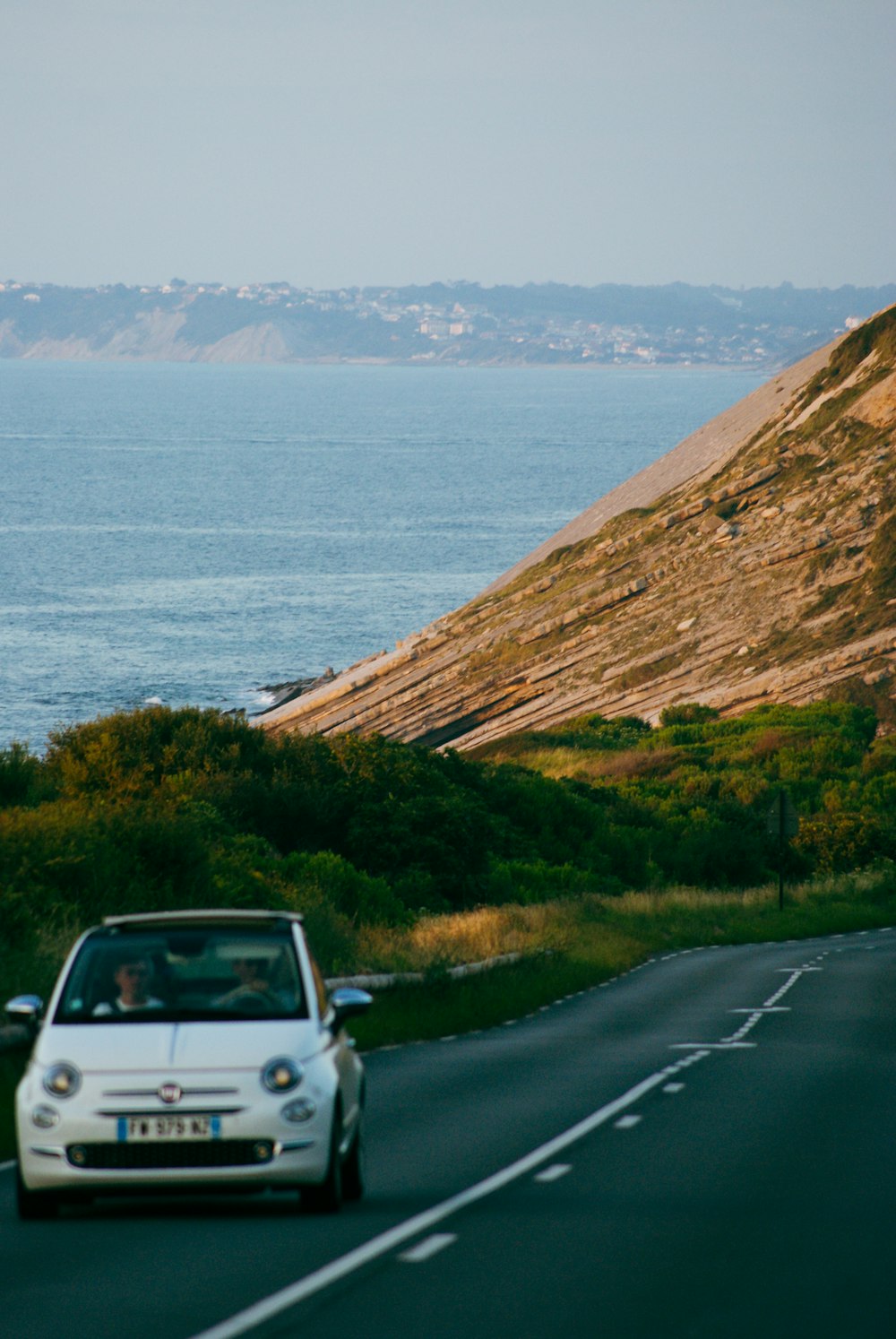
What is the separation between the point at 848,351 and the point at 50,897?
6477 centimetres

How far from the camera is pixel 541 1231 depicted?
9.01 meters

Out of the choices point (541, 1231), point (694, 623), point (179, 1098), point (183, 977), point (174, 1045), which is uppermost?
point (694, 623)

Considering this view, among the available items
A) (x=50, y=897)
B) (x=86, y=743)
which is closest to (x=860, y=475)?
(x=86, y=743)

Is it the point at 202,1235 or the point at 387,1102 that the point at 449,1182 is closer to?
the point at 202,1235

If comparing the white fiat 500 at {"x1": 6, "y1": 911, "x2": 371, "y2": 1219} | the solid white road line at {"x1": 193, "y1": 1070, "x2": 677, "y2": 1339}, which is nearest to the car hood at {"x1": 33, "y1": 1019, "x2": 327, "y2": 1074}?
the white fiat 500 at {"x1": 6, "y1": 911, "x2": 371, "y2": 1219}

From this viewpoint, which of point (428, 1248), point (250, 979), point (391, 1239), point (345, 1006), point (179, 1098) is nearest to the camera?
point (428, 1248)

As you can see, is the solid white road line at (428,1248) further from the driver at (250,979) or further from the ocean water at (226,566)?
the ocean water at (226,566)

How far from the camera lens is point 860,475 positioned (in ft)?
236

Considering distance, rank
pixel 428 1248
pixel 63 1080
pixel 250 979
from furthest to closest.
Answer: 1. pixel 250 979
2. pixel 63 1080
3. pixel 428 1248

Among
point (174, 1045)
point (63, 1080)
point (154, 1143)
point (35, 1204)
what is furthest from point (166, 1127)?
point (35, 1204)

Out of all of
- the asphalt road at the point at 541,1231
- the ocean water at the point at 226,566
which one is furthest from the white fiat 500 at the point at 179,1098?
the ocean water at the point at 226,566

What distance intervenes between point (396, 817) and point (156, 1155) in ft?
86.3

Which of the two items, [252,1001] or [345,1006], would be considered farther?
[345,1006]

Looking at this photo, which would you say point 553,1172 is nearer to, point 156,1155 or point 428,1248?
point 428,1248
